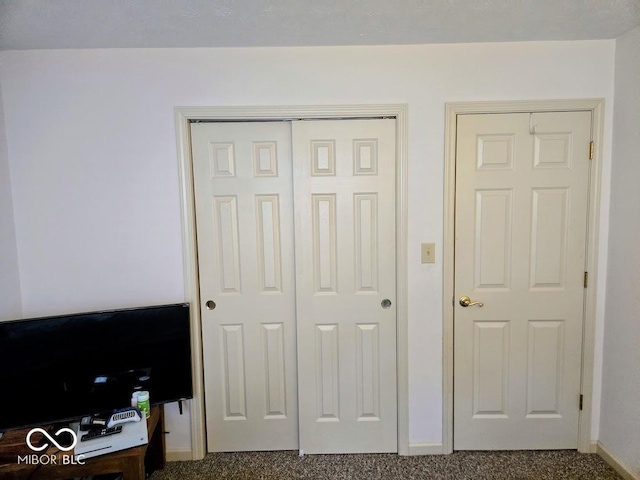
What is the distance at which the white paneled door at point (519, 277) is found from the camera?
1886mm

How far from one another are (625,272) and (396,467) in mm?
1698

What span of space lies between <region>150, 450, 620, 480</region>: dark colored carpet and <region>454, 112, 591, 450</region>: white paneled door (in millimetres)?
81

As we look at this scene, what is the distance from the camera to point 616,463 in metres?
1.87

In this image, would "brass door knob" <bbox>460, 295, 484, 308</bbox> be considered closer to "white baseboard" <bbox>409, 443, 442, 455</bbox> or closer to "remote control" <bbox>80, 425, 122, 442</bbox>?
"white baseboard" <bbox>409, 443, 442, 455</bbox>

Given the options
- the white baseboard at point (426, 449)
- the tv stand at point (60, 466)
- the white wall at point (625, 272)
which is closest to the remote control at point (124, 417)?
the tv stand at point (60, 466)

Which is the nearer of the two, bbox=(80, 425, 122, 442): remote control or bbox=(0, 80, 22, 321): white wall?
bbox=(80, 425, 122, 442): remote control

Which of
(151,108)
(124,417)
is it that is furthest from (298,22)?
(124,417)

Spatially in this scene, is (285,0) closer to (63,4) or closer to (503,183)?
(63,4)

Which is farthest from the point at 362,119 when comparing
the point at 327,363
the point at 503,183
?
the point at 327,363

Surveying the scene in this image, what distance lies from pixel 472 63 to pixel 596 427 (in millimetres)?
2287

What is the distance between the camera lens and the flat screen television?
4.97 feet

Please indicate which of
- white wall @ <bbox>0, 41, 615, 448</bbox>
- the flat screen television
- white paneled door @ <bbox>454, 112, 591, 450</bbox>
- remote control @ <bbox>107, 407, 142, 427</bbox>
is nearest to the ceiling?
white wall @ <bbox>0, 41, 615, 448</bbox>

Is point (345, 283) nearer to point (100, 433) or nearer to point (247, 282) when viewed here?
point (247, 282)

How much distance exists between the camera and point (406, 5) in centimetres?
147
